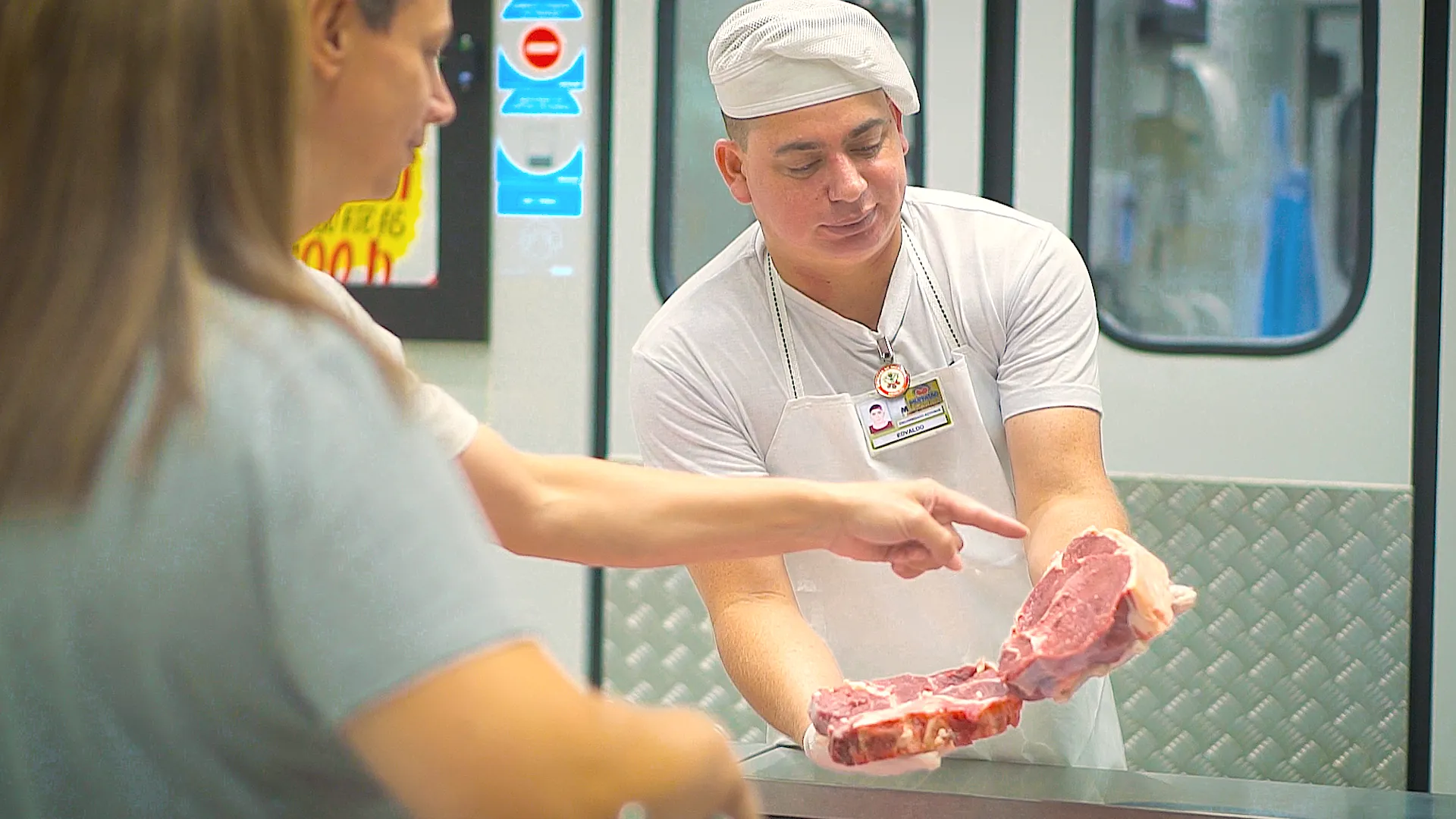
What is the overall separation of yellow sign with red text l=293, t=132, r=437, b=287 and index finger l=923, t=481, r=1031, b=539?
2408 millimetres

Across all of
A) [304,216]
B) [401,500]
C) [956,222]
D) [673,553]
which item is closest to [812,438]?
[956,222]

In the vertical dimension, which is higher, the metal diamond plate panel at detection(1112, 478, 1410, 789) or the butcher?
the butcher

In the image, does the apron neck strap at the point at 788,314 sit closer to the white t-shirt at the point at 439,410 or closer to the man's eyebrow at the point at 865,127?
the man's eyebrow at the point at 865,127

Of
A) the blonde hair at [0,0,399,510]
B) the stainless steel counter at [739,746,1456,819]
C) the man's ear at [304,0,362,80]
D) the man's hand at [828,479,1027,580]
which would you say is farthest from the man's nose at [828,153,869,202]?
the blonde hair at [0,0,399,510]

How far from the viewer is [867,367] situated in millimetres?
2617

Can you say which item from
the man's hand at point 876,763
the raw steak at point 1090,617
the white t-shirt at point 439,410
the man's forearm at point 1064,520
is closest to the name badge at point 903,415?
the man's forearm at point 1064,520

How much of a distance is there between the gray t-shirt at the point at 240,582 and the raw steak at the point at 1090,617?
4.21ft

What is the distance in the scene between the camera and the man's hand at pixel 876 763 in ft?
6.73

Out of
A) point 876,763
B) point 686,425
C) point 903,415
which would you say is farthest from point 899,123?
point 876,763

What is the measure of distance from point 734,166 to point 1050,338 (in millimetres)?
626

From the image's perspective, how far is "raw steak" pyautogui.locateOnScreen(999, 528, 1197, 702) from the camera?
1986 millimetres

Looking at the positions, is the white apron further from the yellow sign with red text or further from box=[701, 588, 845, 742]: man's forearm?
the yellow sign with red text

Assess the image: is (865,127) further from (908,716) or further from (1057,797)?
(1057,797)

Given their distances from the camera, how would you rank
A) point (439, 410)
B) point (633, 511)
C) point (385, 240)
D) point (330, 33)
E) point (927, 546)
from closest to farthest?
1. point (330, 33)
2. point (439, 410)
3. point (633, 511)
4. point (927, 546)
5. point (385, 240)
